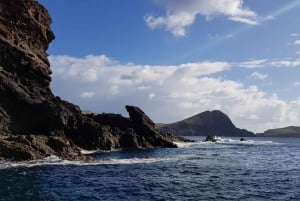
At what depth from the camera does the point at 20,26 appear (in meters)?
120

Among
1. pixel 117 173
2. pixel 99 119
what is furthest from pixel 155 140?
pixel 117 173

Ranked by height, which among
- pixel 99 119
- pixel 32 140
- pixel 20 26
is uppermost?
pixel 20 26

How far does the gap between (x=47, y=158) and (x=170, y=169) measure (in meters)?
19.4

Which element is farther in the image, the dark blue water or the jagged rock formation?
the jagged rock formation

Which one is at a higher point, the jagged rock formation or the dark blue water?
the jagged rock formation

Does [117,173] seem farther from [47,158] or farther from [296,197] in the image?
[296,197]

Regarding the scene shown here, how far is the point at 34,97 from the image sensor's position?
353ft

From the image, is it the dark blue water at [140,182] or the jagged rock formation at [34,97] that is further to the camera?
the jagged rock formation at [34,97]

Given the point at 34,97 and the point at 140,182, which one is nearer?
the point at 140,182

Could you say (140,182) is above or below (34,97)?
below

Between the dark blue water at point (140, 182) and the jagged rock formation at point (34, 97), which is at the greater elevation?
the jagged rock formation at point (34, 97)

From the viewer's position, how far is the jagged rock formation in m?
101

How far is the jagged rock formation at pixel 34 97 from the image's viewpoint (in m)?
101

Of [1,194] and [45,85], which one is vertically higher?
[45,85]
